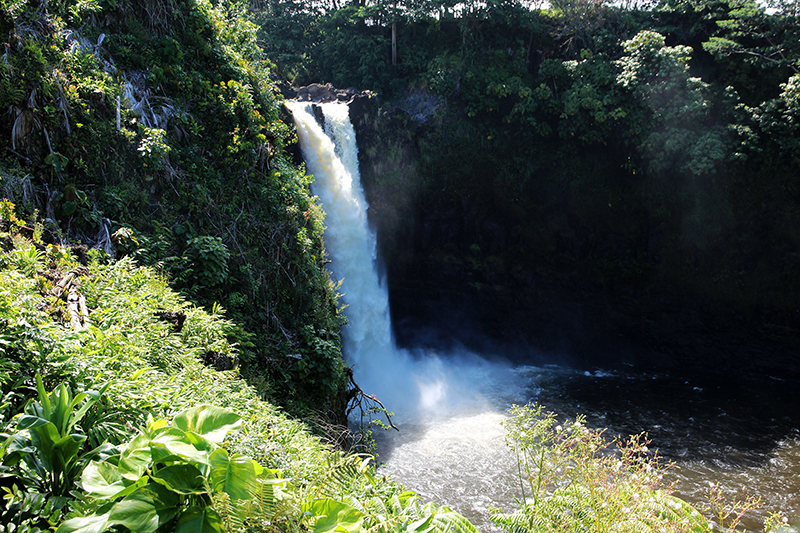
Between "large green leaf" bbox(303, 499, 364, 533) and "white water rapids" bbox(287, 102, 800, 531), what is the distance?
6.54 m

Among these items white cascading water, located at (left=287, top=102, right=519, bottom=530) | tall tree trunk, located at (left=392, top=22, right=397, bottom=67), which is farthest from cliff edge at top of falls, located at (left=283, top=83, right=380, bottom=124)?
tall tree trunk, located at (left=392, top=22, right=397, bottom=67)

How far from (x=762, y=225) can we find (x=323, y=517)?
17714mm

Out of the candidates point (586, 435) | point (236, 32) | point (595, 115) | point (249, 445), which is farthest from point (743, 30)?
point (249, 445)

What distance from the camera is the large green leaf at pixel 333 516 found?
6.06ft

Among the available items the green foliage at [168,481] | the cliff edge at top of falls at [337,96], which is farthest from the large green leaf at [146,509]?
the cliff edge at top of falls at [337,96]

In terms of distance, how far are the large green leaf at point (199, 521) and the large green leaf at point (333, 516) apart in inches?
14.1

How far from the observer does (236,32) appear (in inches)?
398

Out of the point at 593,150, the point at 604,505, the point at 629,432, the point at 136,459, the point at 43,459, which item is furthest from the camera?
the point at 593,150

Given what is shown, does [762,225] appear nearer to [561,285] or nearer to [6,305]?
[561,285]

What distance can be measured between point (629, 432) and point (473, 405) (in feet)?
13.1

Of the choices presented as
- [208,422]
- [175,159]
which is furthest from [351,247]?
[208,422]

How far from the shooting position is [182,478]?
175 centimetres

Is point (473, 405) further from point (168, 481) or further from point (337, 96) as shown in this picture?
point (337, 96)

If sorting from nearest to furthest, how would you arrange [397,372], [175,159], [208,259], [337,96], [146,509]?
[146,509], [208,259], [175,159], [397,372], [337,96]
